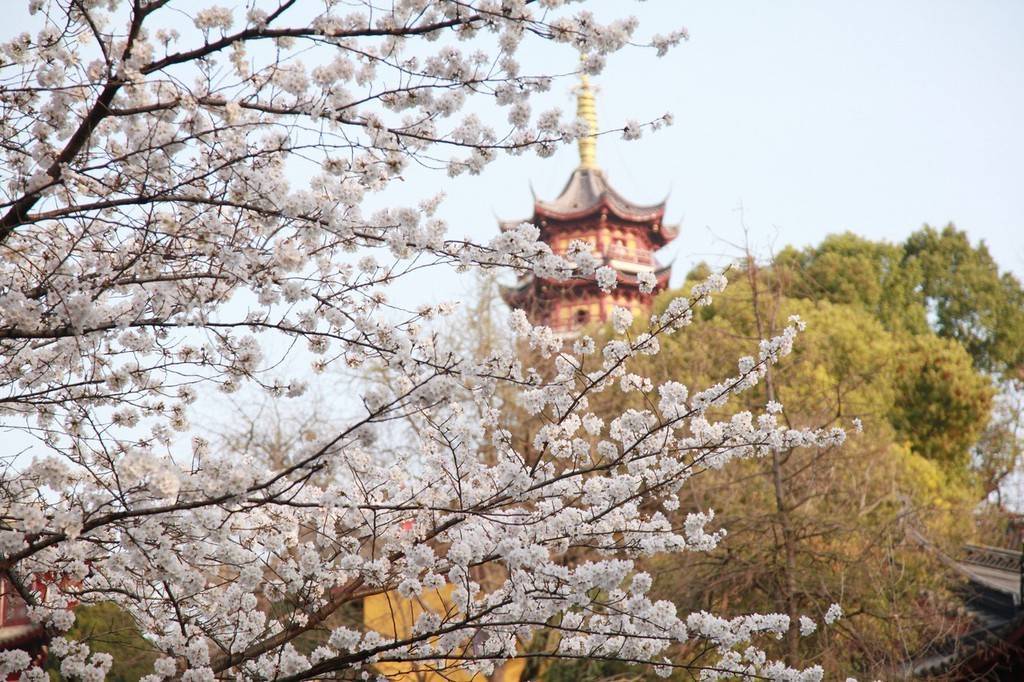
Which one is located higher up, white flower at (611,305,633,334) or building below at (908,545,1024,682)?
white flower at (611,305,633,334)

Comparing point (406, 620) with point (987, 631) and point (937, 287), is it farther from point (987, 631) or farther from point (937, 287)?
point (937, 287)

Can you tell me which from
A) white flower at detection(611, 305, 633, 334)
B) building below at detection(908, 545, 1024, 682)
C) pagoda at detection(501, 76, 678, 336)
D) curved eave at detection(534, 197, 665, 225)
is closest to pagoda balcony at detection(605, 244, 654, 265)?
pagoda at detection(501, 76, 678, 336)

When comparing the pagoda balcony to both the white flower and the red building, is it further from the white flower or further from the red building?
the white flower

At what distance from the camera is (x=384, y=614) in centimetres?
1792

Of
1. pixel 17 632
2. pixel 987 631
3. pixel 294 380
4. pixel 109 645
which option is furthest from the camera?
pixel 109 645

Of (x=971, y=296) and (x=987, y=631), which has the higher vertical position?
(x=971, y=296)

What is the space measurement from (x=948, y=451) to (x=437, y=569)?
24812 millimetres

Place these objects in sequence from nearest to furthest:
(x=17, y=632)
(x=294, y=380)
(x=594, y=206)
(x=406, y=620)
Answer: (x=294, y=380), (x=17, y=632), (x=406, y=620), (x=594, y=206)

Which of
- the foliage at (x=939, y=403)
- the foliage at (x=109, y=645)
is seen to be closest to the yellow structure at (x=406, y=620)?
the foliage at (x=109, y=645)

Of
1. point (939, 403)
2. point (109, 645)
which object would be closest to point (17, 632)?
point (109, 645)

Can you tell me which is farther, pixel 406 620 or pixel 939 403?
pixel 939 403

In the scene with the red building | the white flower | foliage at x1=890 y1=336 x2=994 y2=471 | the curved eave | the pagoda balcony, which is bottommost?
the red building

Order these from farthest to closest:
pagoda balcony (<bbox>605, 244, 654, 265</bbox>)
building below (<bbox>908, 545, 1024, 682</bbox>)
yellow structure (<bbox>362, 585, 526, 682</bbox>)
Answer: pagoda balcony (<bbox>605, 244, 654, 265</bbox>) → yellow structure (<bbox>362, 585, 526, 682</bbox>) → building below (<bbox>908, 545, 1024, 682</bbox>)

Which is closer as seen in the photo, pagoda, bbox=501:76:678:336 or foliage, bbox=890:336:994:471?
foliage, bbox=890:336:994:471
